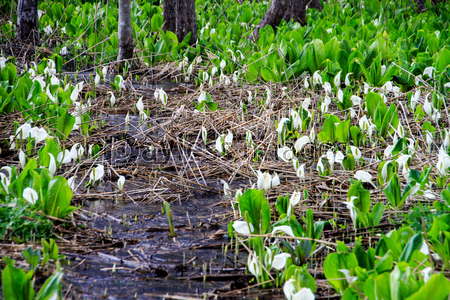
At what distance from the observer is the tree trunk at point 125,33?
18.1 ft

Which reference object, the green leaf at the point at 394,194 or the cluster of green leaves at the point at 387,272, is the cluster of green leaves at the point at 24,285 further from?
the green leaf at the point at 394,194

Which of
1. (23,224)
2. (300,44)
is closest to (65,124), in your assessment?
(23,224)

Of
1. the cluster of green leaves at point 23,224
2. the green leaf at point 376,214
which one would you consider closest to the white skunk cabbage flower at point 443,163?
the green leaf at point 376,214

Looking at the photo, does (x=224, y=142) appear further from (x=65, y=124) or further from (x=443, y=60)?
(x=443, y=60)

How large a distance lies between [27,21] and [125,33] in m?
1.69

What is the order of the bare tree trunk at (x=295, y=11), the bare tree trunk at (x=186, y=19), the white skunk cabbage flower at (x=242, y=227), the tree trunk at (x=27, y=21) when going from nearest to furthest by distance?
the white skunk cabbage flower at (x=242, y=227), the tree trunk at (x=27, y=21), the bare tree trunk at (x=186, y=19), the bare tree trunk at (x=295, y=11)

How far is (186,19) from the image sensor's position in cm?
683

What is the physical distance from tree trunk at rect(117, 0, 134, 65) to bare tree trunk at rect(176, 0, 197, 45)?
49.1 inches

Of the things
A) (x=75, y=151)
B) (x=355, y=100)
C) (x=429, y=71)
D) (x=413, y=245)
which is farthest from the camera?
(x=429, y=71)

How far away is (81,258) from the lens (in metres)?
1.91

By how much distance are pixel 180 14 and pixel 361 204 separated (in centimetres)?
548

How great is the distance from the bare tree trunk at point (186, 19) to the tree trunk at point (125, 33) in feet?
4.09

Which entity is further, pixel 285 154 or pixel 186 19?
pixel 186 19

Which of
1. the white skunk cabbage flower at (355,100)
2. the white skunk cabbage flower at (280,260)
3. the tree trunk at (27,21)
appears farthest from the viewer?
the tree trunk at (27,21)
